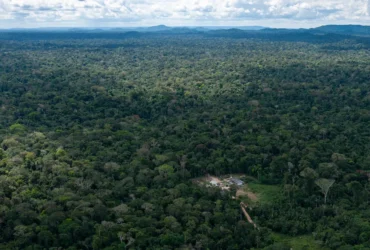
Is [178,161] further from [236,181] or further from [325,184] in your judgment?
[325,184]

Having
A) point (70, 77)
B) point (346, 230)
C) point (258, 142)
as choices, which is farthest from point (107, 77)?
point (346, 230)

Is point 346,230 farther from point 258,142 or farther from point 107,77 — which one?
point 107,77

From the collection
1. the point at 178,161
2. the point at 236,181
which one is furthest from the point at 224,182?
the point at 178,161

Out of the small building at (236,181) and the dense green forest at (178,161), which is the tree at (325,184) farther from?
the small building at (236,181)

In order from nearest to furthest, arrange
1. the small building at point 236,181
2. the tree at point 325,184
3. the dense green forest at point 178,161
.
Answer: the dense green forest at point 178,161
the tree at point 325,184
the small building at point 236,181

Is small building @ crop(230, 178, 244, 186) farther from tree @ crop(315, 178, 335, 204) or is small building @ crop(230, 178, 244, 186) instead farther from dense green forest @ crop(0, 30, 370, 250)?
tree @ crop(315, 178, 335, 204)

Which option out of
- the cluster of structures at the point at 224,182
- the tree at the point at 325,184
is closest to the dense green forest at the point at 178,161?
the tree at the point at 325,184
